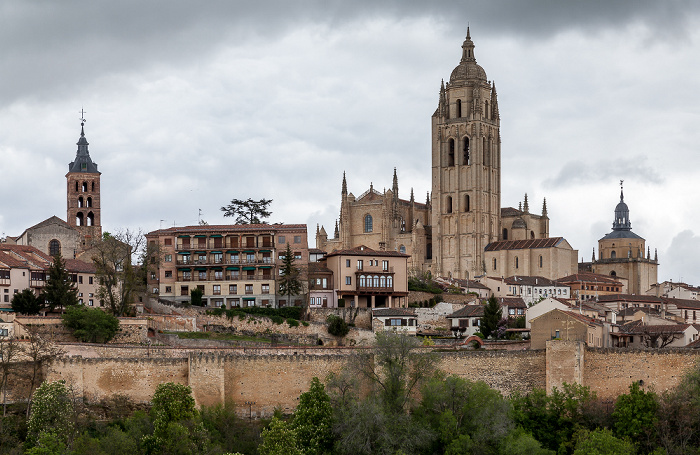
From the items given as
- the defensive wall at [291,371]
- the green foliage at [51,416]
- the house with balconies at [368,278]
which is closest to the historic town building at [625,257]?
the house with balconies at [368,278]

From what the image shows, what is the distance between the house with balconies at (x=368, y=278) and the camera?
278 ft

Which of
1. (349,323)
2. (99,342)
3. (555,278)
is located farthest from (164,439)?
(555,278)

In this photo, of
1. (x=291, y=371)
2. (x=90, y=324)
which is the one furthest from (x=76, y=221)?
(x=291, y=371)

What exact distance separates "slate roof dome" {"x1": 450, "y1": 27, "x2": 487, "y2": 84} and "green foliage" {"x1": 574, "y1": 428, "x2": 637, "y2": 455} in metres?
79.5

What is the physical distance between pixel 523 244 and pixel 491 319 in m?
44.3

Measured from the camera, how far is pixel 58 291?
2830 inches

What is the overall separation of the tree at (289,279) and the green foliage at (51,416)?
29.9 metres

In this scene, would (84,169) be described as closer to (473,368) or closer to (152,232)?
(152,232)

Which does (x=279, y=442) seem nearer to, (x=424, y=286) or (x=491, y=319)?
(x=491, y=319)

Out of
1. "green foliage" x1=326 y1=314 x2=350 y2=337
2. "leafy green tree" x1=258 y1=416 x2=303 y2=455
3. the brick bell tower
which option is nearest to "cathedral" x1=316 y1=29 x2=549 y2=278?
the brick bell tower

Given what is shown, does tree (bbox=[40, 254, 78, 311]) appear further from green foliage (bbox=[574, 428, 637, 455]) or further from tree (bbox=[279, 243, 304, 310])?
green foliage (bbox=[574, 428, 637, 455])

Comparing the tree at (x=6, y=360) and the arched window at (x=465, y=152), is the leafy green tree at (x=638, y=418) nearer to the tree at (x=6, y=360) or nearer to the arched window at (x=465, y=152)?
the tree at (x=6, y=360)

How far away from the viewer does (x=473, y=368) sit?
60.0m

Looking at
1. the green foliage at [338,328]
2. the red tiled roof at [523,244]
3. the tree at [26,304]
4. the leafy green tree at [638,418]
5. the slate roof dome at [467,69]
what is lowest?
the leafy green tree at [638,418]
